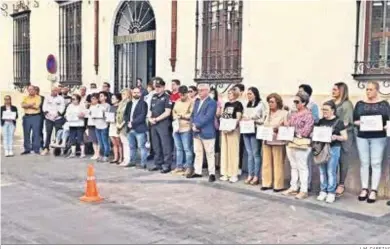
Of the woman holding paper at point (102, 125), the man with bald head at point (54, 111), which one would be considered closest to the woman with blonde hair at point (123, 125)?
the woman holding paper at point (102, 125)

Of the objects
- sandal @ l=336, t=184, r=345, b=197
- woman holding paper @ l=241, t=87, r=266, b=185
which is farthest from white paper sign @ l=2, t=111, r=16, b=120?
sandal @ l=336, t=184, r=345, b=197

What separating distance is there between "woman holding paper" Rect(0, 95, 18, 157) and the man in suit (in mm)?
5234

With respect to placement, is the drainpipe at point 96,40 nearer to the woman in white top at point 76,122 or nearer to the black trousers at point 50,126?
the woman in white top at point 76,122

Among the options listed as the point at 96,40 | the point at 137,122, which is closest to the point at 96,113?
the point at 137,122

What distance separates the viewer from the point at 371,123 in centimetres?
713

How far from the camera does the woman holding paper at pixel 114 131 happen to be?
10547 mm

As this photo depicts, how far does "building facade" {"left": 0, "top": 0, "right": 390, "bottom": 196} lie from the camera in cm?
788

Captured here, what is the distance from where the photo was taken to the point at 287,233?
Answer: 5.86 m

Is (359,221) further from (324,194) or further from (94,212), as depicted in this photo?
(94,212)

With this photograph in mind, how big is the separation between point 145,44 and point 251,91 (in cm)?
543

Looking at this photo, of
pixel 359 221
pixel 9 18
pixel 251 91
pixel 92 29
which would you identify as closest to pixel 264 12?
pixel 251 91

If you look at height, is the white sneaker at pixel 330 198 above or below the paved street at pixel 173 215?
above

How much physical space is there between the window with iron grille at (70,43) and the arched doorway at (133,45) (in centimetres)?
161

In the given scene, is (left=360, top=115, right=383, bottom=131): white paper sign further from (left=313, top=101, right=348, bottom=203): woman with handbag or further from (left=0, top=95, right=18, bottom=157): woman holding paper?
(left=0, top=95, right=18, bottom=157): woman holding paper
